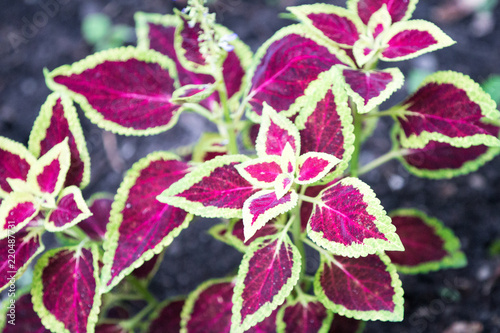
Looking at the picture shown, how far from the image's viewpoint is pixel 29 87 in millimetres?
2504

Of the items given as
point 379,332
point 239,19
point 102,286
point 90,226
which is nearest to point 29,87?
point 239,19

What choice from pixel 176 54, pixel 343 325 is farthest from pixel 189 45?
pixel 343 325

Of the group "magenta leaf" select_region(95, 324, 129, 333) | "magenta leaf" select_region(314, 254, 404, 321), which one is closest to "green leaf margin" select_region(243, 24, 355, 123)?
"magenta leaf" select_region(314, 254, 404, 321)

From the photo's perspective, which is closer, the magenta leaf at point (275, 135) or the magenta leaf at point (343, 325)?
the magenta leaf at point (275, 135)

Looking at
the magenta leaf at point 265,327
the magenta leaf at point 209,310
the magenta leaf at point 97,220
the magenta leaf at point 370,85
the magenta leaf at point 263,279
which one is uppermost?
the magenta leaf at point 370,85

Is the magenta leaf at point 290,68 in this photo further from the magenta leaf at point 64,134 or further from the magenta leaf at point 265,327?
the magenta leaf at point 265,327

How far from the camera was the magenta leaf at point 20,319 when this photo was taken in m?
1.28

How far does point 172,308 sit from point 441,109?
1.02 m

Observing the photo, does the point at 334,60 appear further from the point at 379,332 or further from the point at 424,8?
the point at 424,8

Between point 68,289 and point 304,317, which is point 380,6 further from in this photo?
point 68,289

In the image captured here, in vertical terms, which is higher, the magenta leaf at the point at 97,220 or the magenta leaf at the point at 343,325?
the magenta leaf at the point at 97,220

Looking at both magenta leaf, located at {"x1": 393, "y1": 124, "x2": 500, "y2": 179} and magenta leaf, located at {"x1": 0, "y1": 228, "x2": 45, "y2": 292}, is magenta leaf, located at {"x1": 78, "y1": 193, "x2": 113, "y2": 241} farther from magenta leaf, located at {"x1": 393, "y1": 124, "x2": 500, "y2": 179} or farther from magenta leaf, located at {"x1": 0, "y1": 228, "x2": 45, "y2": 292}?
magenta leaf, located at {"x1": 393, "y1": 124, "x2": 500, "y2": 179}

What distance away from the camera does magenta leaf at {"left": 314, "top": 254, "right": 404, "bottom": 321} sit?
1075 mm

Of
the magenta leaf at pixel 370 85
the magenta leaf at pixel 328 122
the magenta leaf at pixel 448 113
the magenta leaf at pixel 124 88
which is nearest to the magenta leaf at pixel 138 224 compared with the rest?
the magenta leaf at pixel 124 88
